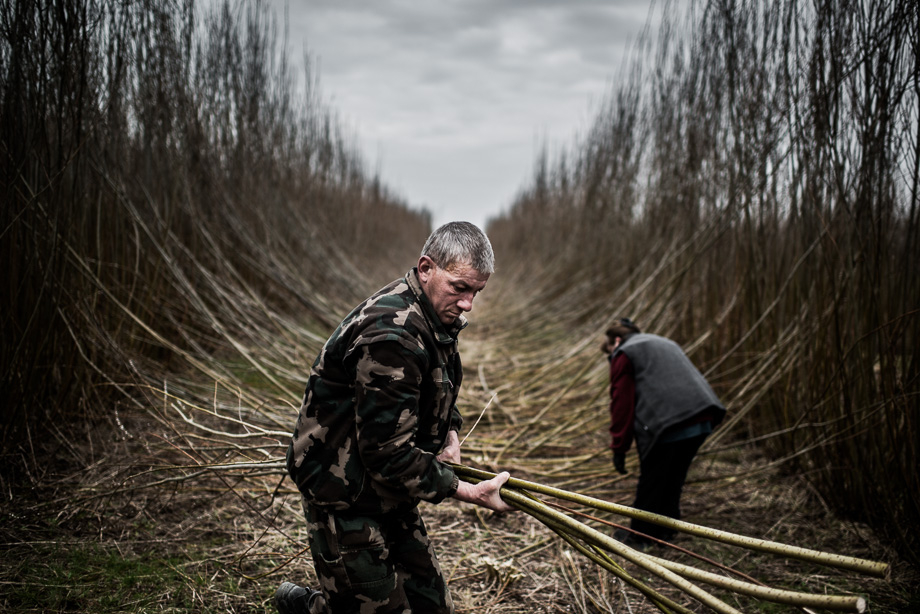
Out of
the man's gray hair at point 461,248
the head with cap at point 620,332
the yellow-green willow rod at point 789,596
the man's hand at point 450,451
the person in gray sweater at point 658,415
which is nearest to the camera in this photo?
the yellow-green willow rod at point 789,596

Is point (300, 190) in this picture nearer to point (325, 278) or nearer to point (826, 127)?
point (325, 278)

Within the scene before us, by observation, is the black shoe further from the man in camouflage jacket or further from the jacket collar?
the jacket collar

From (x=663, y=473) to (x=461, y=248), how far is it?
1974mm

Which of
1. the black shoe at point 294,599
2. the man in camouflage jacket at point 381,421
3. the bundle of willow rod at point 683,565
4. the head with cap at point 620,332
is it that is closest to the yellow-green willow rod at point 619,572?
the bundle of willow rod at point 683,565

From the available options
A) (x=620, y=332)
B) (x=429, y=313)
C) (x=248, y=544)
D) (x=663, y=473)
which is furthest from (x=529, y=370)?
(x=429, y=313)

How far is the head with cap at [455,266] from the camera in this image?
145 cm

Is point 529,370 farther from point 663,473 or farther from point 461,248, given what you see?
point 461,248

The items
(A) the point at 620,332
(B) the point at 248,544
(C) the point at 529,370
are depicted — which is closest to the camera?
(B) the point at 248,544

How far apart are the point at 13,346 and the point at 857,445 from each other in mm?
3799

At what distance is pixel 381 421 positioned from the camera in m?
1.34

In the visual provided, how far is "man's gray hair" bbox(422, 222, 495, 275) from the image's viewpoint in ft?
4.75

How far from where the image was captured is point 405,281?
5.02 feet

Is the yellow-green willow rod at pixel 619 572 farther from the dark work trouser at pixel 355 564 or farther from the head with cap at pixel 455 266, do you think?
the head with cap at pixel 455 266

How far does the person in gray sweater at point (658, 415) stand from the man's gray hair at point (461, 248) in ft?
5.48
